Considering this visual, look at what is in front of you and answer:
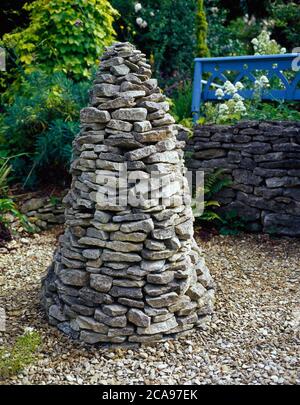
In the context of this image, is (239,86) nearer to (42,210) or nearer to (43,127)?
(43,127)

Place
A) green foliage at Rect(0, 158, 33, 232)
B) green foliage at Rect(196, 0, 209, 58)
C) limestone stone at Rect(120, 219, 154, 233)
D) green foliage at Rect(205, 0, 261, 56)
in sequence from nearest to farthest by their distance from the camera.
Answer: limestone stone at Rect(120, 219, 154, 233)
green foliage at Rect(0, 158, 33, 232)
green foliage at Rect(196, 0, 209, 58)
green foliage at Rect(205, 0, 261, 56)

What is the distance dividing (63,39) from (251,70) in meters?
2.54

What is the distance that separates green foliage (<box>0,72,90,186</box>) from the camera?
17.6 ft

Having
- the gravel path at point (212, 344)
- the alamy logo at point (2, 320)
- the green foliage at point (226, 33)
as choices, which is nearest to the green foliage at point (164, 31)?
the green foliage at point (226, 33)

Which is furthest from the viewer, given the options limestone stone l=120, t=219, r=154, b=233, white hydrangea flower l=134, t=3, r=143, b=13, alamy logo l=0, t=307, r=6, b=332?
white hydrangea flower l=134, t=3, r=143, b=13

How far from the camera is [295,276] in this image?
→ 14.2 ft

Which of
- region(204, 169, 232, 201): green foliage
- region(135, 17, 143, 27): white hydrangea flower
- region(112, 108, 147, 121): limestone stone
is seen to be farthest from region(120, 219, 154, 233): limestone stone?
region(135, 17, 143, 27): white hydrangea flower

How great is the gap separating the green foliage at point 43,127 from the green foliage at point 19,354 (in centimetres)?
266

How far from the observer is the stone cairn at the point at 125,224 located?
3.01 metres

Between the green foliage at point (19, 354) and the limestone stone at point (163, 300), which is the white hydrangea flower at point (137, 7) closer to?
the limestone stone at point (163, 300)

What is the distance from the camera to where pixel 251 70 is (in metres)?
6.05

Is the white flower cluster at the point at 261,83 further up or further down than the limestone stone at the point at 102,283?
further up

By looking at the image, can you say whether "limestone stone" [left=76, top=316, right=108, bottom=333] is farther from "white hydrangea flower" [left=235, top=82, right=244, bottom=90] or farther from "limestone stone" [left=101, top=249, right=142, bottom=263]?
"white hydrangea flower" [left=235, top=82, right=244, bottom=90]

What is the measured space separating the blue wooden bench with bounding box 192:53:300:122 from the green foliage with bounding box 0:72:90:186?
1.52 m
